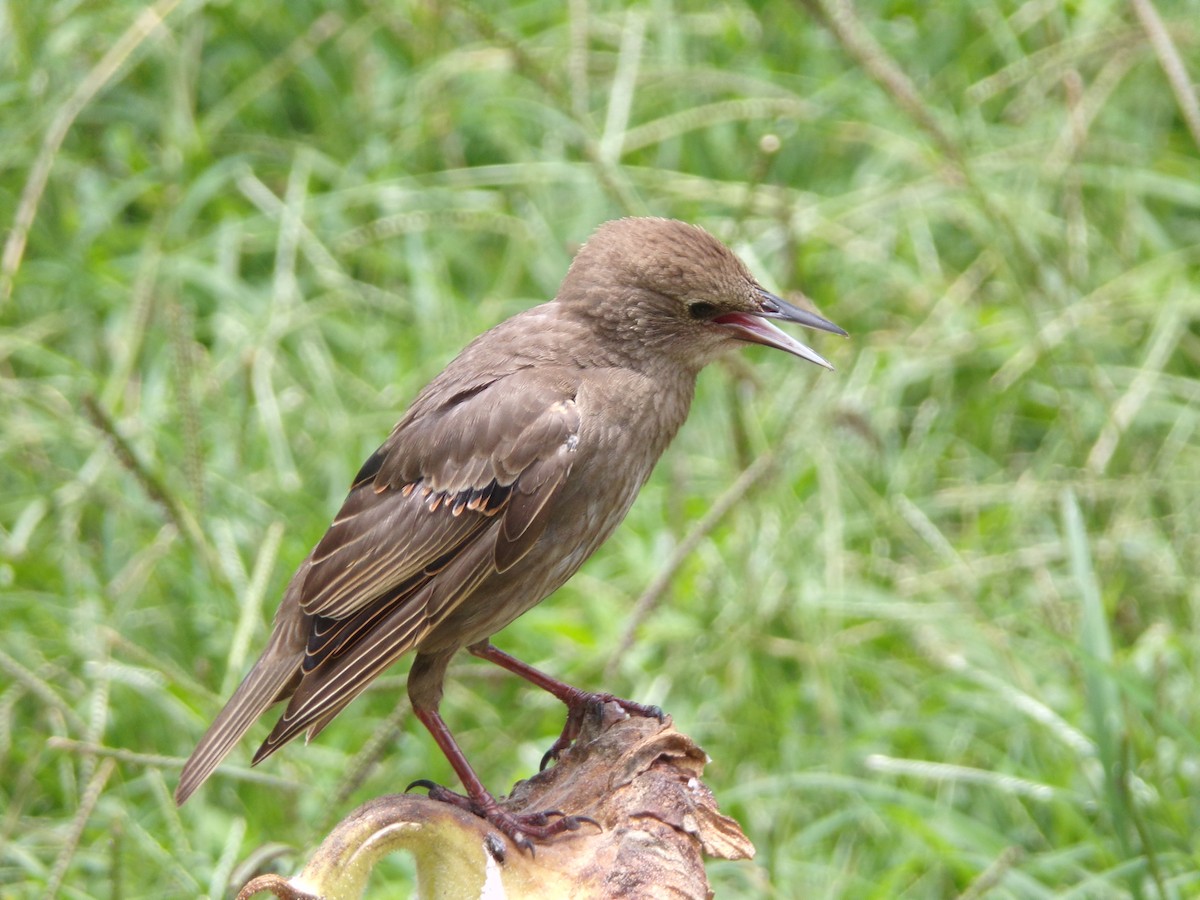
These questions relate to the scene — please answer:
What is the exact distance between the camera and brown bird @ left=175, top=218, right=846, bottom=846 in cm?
381

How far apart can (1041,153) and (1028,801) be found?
2.79 metres

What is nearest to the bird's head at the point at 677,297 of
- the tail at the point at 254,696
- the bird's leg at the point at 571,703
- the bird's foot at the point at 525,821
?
the bird's leg at the point at 571,703

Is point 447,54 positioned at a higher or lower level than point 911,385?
higher

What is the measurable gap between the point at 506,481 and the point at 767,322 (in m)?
0.79

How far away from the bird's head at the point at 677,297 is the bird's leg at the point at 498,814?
1.07m

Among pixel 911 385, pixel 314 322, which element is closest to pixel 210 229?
pixel 314 322

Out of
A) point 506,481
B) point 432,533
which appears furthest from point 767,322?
point 432,533

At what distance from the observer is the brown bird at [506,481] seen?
3.81m

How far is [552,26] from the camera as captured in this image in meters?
7.19

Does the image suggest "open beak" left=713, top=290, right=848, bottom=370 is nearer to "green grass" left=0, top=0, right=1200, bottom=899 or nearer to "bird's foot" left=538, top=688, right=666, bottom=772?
"green grass" left=0, top=0, right=1200, bottom=899

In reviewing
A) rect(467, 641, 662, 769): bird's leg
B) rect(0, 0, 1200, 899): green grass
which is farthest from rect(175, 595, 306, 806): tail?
rect(467, 641, 662, 769): bird's leg

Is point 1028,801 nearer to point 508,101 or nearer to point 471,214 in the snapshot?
point 471,214

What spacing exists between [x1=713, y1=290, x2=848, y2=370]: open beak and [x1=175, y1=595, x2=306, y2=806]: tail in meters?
1.26

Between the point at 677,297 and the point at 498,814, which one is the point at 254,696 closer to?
the point at 498,814
